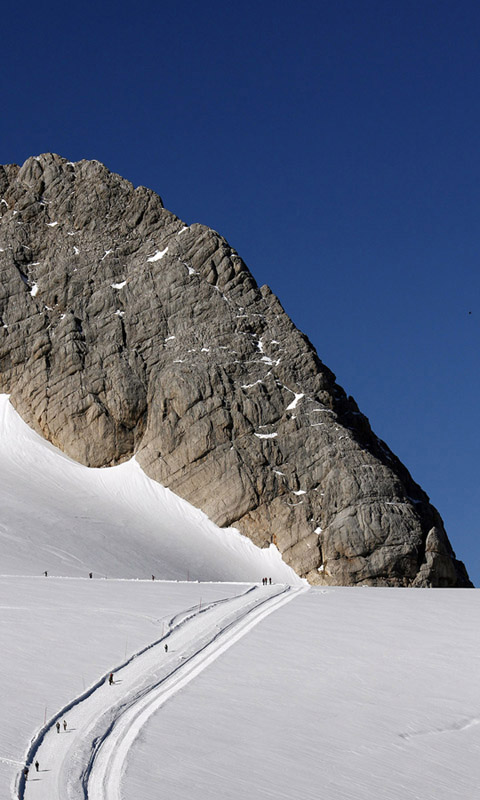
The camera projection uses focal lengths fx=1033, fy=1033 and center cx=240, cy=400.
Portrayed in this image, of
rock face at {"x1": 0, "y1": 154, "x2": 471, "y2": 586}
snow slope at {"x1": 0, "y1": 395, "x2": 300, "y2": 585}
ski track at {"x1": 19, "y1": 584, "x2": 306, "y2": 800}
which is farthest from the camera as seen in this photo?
rock face at {"x1": 0, "y1": 154, "x2": 471, "y2": 586}

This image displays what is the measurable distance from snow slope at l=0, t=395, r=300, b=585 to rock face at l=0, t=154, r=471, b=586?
145 centimetres

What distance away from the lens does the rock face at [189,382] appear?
79.5 metres

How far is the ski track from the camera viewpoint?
69.6ft

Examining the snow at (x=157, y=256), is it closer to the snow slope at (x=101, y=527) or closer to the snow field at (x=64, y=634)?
the snow slope at (x=101, y=527)

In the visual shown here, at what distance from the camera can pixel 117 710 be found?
26.6m

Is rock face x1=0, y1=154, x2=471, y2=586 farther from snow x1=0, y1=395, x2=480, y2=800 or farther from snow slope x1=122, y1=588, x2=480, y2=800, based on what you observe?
snow slope x1=122, y1=588, x2=480, y2=800

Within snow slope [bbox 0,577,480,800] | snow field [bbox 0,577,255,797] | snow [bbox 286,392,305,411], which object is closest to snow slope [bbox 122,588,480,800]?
snow slope [bbox 0,577,480,800]

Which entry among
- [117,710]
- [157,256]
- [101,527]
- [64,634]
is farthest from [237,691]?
[157,256]

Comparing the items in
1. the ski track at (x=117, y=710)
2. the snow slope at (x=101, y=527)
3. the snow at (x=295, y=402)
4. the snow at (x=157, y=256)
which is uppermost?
the snow at (x=157, y=256)

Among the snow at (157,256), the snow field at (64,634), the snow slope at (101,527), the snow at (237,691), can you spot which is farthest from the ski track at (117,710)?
the snow at (157,256)

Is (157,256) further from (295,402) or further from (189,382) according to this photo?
(295,402)

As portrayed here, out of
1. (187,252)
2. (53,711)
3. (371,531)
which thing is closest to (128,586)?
(53,711)

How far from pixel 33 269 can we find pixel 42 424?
17751 mm

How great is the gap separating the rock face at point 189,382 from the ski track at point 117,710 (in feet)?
126
